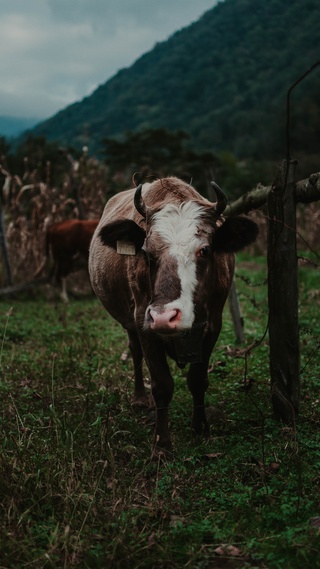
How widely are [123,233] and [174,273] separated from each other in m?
0.72

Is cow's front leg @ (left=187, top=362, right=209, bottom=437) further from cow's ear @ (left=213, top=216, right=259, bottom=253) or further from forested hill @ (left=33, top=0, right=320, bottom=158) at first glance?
forested hill @ (left=33, top=0, right=320, bottom=158)

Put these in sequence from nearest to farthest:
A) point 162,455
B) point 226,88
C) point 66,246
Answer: point 162,455
point 66,246
point 226,88

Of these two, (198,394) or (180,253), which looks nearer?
Result: (180,253)

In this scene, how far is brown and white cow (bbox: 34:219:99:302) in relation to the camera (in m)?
11.3

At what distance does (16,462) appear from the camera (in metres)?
3.26

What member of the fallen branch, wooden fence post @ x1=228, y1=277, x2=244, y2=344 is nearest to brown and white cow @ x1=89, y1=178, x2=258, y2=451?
the fallen branch

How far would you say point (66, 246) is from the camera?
1132 centimetres

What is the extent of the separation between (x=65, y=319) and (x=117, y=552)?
21.6 feet

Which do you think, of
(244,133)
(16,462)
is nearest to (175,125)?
(244,133)

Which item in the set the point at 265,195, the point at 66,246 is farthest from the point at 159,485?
the point at 66,246

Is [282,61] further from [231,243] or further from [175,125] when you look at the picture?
[231,243]

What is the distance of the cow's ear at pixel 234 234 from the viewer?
404cm

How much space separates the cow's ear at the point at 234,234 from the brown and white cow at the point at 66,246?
288 inches

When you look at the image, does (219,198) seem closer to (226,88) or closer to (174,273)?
(174,273)
